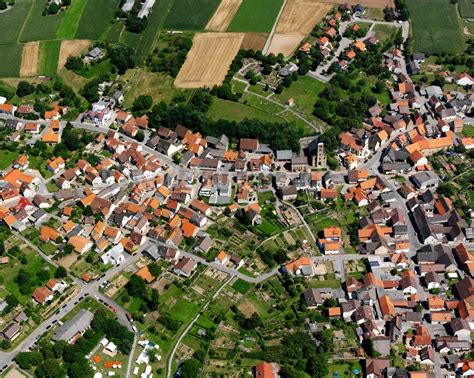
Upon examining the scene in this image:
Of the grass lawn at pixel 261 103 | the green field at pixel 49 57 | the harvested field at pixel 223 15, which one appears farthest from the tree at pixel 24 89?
the grass lawn at pixel 261 103

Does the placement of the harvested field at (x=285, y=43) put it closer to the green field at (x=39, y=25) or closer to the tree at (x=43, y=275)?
the green field at (x=39, y=25)

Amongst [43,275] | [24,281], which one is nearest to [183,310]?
[43,275]

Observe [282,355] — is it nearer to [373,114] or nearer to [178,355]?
[178,355]

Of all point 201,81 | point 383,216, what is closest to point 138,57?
point 201,81

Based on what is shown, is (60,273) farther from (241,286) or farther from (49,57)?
(49,57)

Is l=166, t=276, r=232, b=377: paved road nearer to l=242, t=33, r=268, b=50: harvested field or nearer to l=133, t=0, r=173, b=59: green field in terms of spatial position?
l=242, t=33, r=268, b=50: harvested field

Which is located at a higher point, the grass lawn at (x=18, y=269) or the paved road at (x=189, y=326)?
the grass lawn at (x=18, y=269)
